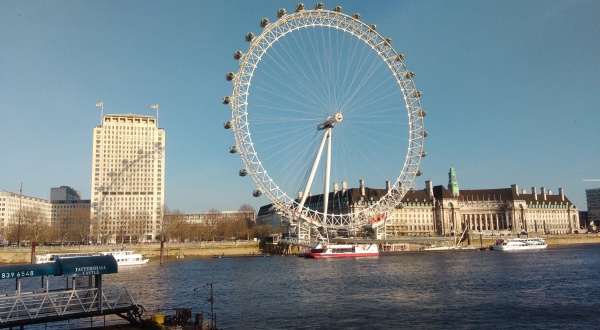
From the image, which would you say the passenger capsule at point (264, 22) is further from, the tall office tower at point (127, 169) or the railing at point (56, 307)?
the tall office tower at point (127, 169)

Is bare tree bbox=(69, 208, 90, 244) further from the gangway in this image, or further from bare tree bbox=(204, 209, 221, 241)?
the gangway

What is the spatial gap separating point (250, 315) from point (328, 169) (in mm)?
57601

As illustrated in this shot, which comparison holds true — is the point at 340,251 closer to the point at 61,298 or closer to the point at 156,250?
the point at 156,250

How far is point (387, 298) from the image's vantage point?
42188 millimetres

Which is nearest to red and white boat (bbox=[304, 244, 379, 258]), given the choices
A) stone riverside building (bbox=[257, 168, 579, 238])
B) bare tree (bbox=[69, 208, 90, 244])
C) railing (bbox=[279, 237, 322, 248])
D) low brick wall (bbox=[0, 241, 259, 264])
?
railing (bbox=[279, 237, 322, 248])

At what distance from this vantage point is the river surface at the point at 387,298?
108 feet

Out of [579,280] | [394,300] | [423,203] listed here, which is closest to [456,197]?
[423,203]

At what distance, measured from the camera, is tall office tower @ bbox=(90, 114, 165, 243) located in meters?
176

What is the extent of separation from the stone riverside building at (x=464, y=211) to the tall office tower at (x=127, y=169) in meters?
55.9

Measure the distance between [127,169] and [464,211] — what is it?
120110 millimetres

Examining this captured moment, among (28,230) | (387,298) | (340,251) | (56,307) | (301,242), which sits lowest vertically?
(387,298)

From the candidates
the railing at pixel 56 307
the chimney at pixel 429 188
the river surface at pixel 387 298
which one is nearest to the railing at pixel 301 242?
the river surface at pixel 387 298

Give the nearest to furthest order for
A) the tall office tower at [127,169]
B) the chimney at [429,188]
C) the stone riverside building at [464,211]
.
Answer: the stone riverside building at [464,211], the tall office tower at [127,169], the chimney at [429,188]

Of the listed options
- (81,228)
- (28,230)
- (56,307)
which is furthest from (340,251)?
(56,307)
